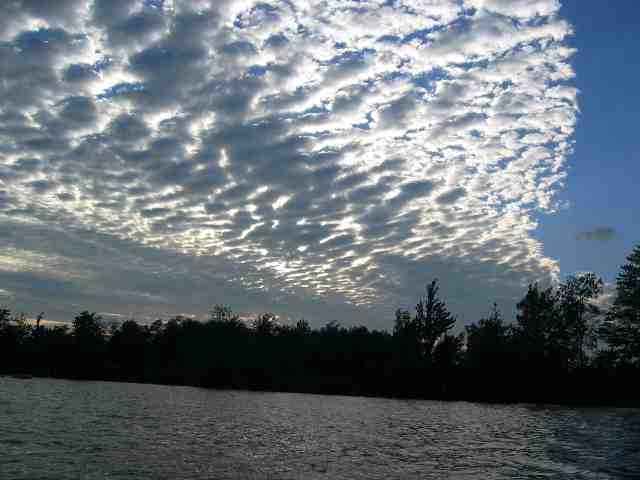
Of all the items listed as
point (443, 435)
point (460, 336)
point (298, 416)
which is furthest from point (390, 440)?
point (460, 336)

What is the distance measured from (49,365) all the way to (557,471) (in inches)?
5932

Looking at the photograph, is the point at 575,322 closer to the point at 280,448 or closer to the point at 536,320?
the point at 536,320

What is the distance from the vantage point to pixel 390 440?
3428 cm

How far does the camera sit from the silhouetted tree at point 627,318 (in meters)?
90.6

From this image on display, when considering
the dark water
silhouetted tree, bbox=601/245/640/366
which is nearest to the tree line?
silhouetted tree, bbox=601/245/640/366

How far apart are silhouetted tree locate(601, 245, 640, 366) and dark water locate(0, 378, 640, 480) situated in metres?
51.9

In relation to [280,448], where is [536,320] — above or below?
above

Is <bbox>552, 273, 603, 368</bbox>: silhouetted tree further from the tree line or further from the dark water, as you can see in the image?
the dark water

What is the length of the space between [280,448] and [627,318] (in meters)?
84.3

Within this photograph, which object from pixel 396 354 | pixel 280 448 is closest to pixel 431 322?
pixel 396 354

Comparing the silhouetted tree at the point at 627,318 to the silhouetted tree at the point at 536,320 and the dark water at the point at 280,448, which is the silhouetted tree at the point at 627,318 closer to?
the silhouetted tree at the point at 536,320

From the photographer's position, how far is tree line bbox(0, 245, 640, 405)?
315 ft

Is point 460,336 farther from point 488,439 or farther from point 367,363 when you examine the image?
point 488,439

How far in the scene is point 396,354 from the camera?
11694cm
